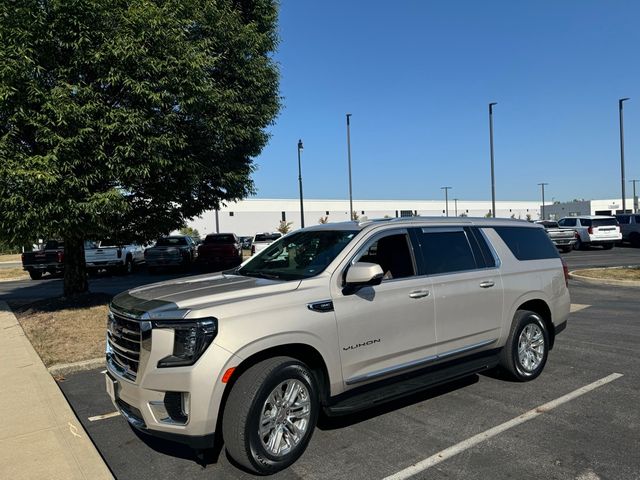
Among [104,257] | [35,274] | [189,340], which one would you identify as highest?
[189,340]

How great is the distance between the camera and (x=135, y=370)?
143 inches

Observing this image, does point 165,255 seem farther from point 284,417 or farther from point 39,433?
point 284,417

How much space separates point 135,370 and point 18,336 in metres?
6.27

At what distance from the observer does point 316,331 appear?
12.4 ft

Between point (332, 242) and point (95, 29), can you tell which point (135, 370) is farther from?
point (95, 29)

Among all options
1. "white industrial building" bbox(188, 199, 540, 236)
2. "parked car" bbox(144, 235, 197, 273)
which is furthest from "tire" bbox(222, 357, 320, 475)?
"white industrial building" bbox(188, 199, 540, 236)

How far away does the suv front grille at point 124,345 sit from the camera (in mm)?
3629

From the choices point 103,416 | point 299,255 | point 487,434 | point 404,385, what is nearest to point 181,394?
point 299,255

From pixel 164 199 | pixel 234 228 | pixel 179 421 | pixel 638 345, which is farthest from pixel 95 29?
pixel 234 228

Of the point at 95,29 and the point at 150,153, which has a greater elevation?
the point at 95,29

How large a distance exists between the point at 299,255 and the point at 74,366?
3.98 m

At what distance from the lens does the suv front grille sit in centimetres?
363

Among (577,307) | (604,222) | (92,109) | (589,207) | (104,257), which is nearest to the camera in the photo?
(92,109)

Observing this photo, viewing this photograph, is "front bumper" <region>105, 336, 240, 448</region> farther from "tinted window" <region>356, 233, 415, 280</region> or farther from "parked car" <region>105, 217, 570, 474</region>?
"tinted window" <region>356, 233, 415, 280</region>
